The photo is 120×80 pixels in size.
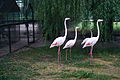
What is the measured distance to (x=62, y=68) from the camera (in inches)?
298

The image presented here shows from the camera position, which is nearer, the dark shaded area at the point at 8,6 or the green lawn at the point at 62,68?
the green lawn at the point at 62,68

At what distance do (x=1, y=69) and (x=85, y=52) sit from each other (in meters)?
4.23

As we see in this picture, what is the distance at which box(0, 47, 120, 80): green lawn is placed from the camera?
21.3 ft

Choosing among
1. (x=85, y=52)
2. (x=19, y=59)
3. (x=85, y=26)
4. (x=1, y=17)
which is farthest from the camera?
(x=1, y=17)

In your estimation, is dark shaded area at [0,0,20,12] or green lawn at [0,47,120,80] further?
dark shaded area at [0,0,20,12]

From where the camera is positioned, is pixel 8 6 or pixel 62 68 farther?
pixel 8 6

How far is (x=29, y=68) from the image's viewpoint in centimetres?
758

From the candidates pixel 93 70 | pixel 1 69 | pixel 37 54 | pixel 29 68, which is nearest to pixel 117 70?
pixel 93 70

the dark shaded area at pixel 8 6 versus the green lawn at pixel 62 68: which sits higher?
the dark shaded area at pixel 8 6

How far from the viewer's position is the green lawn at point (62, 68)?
256 inches

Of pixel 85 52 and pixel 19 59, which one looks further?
pixel 85 52

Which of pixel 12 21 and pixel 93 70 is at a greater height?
pixel 12 21

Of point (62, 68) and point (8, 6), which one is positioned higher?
point (8, 6)

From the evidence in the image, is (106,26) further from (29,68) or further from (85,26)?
(29,68)
